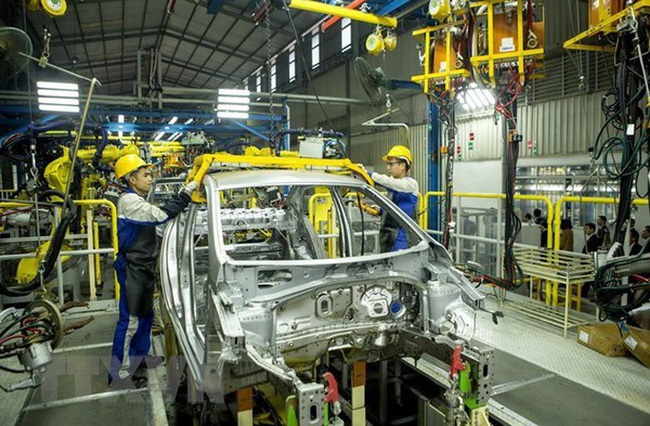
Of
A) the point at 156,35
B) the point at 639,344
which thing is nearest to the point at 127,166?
the point at 639,344

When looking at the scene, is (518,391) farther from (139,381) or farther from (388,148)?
(388,148)

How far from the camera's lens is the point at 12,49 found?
368 centimetres

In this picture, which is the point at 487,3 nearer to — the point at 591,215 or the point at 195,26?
the point at 591,215

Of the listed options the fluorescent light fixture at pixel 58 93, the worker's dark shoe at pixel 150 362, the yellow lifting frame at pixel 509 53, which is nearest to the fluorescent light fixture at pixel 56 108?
the fluorescent light fixture at pixel 58 93

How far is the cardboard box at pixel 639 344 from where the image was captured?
3971 millimetres

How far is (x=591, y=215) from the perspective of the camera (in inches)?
360

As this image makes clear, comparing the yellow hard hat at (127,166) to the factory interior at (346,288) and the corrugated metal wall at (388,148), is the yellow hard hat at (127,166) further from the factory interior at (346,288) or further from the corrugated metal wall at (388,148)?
the corrugated metal wall at (388,148)

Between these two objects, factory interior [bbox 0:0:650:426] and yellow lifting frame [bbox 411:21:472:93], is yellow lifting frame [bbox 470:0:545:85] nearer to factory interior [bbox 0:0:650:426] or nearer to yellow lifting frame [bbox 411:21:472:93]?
factory interior [bbox 0:0:650:426]

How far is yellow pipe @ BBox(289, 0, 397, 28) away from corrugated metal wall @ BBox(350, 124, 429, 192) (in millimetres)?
5158

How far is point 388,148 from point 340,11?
925 cm

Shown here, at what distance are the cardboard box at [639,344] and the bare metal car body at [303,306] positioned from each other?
205 cm

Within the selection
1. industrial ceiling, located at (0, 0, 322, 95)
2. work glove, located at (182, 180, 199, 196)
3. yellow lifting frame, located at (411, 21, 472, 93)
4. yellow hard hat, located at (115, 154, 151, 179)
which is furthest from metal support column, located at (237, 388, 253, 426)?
industrial ceiling, located at (0, 0, 322, 95)

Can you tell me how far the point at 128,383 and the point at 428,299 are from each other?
2.52 m

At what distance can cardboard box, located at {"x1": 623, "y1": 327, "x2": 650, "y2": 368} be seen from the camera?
397 centimetres
